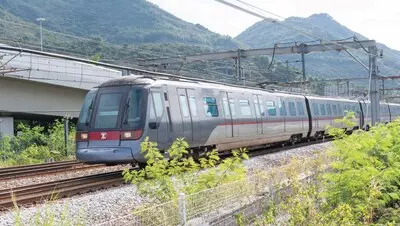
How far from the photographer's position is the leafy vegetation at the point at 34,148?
24.2 metres

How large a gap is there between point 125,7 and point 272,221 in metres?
176

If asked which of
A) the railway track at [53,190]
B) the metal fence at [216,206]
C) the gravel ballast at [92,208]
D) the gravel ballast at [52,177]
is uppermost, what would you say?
the metal fence at [216,206]

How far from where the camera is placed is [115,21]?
167 meters

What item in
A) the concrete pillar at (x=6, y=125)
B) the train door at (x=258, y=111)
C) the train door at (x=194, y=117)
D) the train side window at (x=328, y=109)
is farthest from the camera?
the concrete pillar at (x=6, y=125)

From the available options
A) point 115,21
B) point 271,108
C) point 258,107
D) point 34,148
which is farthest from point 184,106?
point 115,21

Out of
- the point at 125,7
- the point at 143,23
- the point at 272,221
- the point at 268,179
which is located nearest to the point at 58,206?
the point at 268,179

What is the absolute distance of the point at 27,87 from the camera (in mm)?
31875

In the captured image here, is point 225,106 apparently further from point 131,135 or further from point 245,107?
point 131,135

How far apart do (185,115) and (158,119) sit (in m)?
1.52

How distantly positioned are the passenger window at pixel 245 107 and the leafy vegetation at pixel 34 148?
9.68 m

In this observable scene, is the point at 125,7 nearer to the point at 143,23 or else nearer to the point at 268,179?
the point at 143,23

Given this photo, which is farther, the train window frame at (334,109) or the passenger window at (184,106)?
the train window frame at (334,109)

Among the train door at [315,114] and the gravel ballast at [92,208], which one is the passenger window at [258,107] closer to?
the train door at [315,114]

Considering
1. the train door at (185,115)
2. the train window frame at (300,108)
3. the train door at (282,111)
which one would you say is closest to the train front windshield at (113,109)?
the train door at (185,115)
